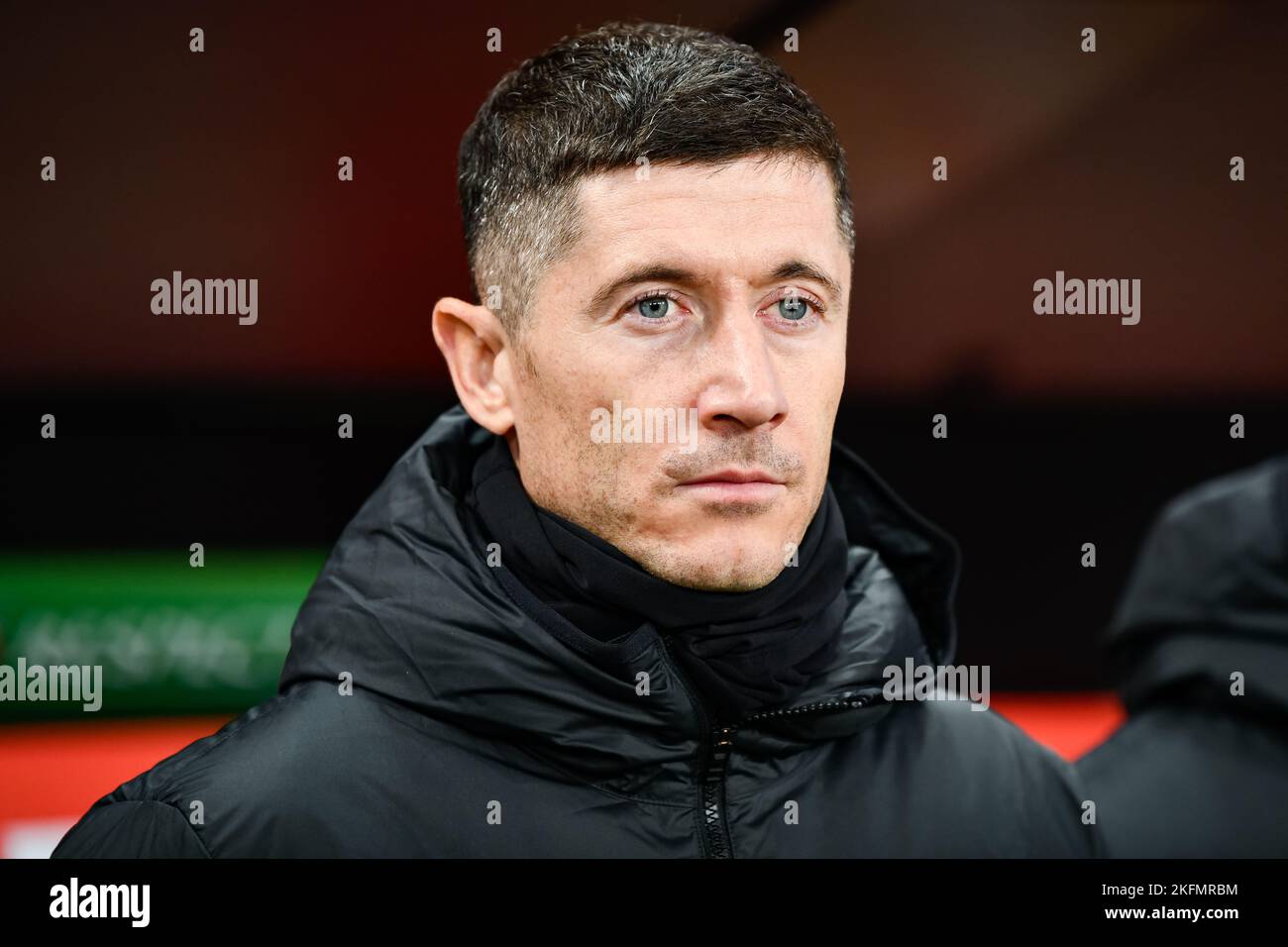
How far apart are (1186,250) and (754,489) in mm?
1613

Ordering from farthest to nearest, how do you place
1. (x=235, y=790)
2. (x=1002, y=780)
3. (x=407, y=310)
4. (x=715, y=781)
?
1. (x=407, y=310)
2. (x=1002, y=780)
3. (x=715, y=781)
4. (x=235, y=790)

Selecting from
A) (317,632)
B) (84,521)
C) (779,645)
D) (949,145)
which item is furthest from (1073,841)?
(84,521)

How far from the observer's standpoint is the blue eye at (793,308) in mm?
1826

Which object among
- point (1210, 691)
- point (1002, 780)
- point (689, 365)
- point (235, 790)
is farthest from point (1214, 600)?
point (235, 790)

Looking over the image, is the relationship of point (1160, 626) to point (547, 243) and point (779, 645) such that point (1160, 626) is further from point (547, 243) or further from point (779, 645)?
point (547, 243)

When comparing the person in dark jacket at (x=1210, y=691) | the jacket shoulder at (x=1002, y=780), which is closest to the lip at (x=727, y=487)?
the jacket shoulder at (x=1002, y=780)

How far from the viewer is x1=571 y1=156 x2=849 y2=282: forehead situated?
5.68 ft

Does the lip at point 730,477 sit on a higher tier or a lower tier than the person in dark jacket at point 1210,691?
higher

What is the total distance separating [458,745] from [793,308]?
77 centimetres

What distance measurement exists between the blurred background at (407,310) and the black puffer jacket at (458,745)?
685 mm

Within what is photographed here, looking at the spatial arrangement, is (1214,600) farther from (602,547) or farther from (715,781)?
(602,547)

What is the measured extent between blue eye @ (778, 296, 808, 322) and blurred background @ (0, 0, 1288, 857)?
1.90 ft

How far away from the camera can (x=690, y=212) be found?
173 centimetres

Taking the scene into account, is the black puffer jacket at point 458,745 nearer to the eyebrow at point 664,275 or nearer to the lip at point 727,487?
the lip at point 727,487
